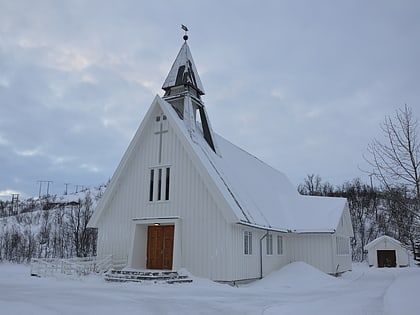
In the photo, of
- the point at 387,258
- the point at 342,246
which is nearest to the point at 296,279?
the point at 342,246

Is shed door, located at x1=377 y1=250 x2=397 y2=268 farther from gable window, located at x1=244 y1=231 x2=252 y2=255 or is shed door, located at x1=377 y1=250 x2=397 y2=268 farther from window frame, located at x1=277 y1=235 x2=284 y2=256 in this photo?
gable window, located at x1=244 y1=231 x2=252 y2=255

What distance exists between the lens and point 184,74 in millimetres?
20812

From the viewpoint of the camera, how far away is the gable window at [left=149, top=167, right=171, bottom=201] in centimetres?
1848

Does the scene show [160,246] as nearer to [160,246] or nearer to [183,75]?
[160,246]

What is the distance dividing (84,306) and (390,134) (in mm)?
10804

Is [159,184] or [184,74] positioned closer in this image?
[159,184]

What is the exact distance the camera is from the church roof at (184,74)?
2073 cm

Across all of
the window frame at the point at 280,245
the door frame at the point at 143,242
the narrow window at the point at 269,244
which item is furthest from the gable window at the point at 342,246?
the door frame at the point at 143,242

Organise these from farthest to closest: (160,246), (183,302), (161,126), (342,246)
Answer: (342,246), (161,126), (160,246), (183,302)

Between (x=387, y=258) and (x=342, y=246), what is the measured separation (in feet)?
49.5

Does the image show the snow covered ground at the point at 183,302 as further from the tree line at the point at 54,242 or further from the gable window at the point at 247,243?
the tree line at the point at 54,242

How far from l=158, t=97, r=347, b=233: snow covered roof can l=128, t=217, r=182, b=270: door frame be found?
2.87 m

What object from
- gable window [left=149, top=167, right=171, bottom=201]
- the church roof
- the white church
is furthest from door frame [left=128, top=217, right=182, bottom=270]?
the church roof

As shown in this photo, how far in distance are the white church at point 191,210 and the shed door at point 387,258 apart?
16635 mm
